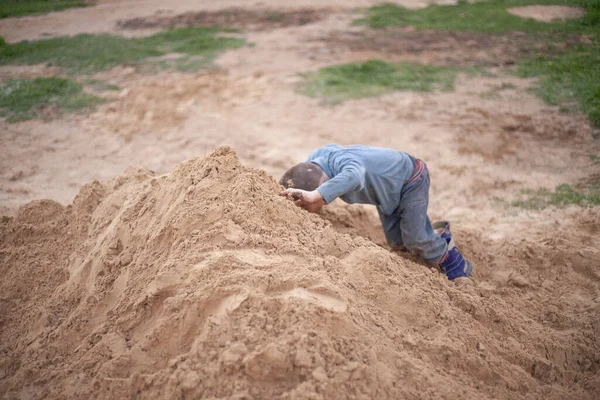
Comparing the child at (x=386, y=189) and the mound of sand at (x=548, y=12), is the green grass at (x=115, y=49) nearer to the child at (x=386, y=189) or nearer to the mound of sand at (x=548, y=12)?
the child at (x=386, y=189)

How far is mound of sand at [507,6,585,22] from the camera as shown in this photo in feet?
28.6

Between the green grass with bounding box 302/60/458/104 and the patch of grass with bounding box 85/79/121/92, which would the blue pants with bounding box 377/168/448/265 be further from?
the patch of grass with bounding box 85/79/121/92

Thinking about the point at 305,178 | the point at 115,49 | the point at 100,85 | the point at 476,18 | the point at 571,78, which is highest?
the point at 476,18

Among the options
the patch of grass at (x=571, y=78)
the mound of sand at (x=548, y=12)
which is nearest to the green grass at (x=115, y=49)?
the patch of grass at (x=571, y=78)

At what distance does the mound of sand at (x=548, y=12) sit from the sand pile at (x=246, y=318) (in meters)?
7.85

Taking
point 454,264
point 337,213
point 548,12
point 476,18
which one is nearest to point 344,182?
point 337,213

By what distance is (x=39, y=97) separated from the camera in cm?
643

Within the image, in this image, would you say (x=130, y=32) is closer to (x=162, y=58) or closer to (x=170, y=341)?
(x=162, y=58)

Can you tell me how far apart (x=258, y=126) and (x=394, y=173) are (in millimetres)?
2956

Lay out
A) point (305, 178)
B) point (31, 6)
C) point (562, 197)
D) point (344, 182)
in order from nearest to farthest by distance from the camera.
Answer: point (344, 182) < point (305, 178) < point (562, 197) < point (31, 6)

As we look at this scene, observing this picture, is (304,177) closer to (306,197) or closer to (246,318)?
(306,197)

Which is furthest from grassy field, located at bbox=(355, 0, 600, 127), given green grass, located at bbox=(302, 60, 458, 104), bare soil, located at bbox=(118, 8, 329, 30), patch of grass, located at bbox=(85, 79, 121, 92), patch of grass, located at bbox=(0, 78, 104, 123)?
patch of grass, located at bbox=(0, 78, 104, 123)

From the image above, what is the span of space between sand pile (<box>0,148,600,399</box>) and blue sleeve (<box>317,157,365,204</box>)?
0.17m

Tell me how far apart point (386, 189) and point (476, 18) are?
24.1ft
